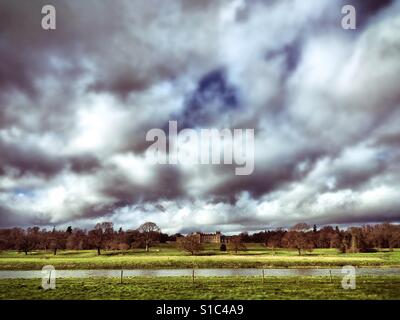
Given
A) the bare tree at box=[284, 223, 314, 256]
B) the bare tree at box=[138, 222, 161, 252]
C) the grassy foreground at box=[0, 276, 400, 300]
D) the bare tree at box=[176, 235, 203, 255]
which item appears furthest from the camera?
the bare tree at box=[138, 222, 161, 252]

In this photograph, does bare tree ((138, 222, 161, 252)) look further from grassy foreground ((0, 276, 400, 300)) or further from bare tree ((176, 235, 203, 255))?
grassy foreground ((0, 276, 400, 300))

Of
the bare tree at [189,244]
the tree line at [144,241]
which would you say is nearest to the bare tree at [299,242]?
the tree line at [144,241]

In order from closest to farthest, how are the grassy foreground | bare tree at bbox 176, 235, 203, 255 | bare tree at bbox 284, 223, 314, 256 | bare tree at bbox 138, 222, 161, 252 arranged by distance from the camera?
the grassy foreground
bare tree at bbox 176, 235, 203, 255
bare tree at bbox 284, 223, 314, 256
bare tree at bbox 138, 222, 161, 252

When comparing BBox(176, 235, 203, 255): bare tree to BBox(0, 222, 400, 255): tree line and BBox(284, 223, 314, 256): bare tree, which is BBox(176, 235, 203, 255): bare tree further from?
BBox(284, 223, 314, 256): bare tree

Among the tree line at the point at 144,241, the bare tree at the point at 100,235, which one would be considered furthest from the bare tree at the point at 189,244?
the bare tree at the point at 100,235

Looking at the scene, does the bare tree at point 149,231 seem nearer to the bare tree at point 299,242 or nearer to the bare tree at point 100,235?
the bare tree at point 100,235

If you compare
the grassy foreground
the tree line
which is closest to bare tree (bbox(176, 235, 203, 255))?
the tree line

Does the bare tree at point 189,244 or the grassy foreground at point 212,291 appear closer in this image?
the grassy foreground at point 212,291

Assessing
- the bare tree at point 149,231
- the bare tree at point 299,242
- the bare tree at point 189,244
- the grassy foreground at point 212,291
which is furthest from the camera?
the bare tree at point 149,231

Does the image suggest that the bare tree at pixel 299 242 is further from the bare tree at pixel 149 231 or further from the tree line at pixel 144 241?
the bare tree at pixel 149 231

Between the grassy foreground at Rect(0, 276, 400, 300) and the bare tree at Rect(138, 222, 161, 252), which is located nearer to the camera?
the grassy foreground at Rect(0, 276, 400, 300)

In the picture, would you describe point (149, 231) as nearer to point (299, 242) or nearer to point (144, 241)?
point (144, 241)

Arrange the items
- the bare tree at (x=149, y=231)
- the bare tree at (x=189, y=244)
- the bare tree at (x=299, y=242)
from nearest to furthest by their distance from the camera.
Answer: the bare tree at (x=189, y=244), the bare tree at (x=299, y=242), the bare tree at (x=149, y=231)
